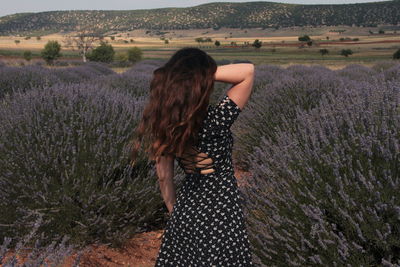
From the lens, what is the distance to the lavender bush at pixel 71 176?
355 centimetres

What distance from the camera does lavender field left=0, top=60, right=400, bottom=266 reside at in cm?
231

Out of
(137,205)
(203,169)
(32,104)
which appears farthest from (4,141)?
(203,169)

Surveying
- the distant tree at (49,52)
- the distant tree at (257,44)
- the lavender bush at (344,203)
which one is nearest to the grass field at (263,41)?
the distant tree at (257,44)

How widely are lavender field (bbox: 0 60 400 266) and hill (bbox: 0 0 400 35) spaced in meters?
92.8

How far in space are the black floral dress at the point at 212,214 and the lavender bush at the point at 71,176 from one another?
1.46 m

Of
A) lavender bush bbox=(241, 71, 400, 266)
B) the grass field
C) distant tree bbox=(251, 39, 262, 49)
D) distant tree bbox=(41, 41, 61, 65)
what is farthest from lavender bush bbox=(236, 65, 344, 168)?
distant tree bbox=(251, 39, 262, 49)

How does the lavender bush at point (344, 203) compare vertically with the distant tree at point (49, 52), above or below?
above

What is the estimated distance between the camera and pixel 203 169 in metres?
2.11

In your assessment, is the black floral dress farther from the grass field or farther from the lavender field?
the grass field

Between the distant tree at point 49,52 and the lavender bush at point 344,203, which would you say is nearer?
the lavender bush at point 344,203

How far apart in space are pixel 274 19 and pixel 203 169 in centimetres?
13554

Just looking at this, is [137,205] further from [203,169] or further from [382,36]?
[382,36]

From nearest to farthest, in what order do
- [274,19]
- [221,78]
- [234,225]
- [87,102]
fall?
[221,78] → [234,225] → [87,102] → [274,19]

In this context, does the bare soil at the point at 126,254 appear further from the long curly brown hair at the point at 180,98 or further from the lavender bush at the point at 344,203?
the long curly brown hair at the point at 180,98
